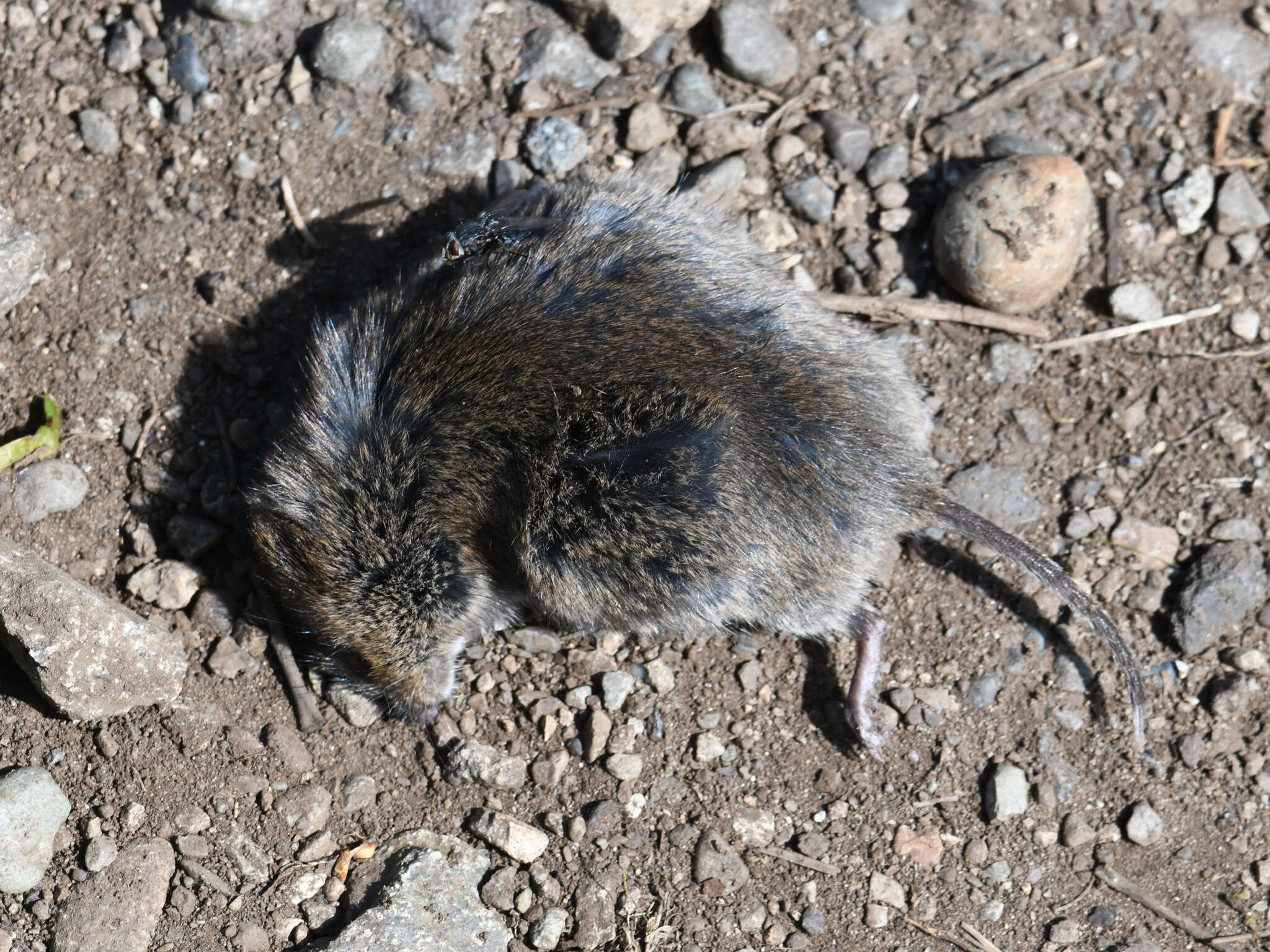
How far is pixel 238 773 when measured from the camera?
14.1ft

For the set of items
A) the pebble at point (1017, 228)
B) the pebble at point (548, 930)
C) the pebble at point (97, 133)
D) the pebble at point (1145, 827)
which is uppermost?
the pebble at point (97, 133)

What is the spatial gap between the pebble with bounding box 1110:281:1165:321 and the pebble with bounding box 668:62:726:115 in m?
1.89

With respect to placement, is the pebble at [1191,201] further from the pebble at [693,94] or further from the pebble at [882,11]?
the pebble at [693,94]

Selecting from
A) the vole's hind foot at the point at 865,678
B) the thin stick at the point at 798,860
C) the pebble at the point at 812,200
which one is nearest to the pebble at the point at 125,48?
the pebble at the point at 812,200

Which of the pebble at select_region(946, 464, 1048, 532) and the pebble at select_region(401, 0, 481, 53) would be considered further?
the pebble at select_region(401, 0, 481, 53)

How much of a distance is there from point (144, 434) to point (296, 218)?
3.61 feet

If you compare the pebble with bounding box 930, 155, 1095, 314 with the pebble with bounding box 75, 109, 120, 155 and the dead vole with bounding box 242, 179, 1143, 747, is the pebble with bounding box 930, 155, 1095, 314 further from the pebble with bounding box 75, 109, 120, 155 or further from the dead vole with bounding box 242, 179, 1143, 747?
the pebble with bounding box 75, 109, 120, 155

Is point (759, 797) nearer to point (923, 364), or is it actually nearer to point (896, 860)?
point (896, 860)

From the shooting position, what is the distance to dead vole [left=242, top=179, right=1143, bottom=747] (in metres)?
3.87

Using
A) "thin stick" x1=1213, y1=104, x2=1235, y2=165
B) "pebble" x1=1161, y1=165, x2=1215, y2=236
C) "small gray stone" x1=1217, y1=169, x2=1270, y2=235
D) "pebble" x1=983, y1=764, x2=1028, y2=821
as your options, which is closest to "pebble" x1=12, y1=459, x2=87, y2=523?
"pebble" x1=983, y1=764, x2=1028, y2=821

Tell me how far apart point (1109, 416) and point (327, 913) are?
3619 mm

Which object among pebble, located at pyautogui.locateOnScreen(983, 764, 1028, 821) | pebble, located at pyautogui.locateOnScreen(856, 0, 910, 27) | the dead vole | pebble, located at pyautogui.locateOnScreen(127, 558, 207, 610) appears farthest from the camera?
pebble, located at pyautogui.locateOnScreen(856, 0, 910, 27)

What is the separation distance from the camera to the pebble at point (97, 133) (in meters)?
4.98

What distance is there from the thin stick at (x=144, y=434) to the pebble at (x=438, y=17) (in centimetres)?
202
